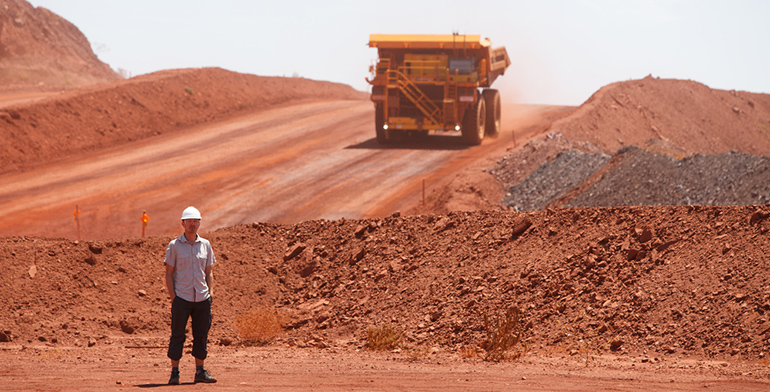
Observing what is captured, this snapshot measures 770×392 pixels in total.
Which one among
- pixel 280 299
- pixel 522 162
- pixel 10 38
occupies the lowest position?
pixel 280 299

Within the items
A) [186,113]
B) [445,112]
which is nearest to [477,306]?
[445,112]

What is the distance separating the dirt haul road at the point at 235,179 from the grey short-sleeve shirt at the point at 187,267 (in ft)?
38.5

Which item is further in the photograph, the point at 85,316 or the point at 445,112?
the point at 445,112

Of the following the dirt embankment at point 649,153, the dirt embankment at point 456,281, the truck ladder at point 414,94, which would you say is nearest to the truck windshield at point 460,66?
the truck ladder at point 414,94

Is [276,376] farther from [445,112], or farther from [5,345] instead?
[445,112]

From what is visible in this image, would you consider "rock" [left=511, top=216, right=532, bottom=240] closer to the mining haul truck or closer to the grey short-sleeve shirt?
the grey short-sleeve shirt

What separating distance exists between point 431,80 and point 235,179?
7.09 meters

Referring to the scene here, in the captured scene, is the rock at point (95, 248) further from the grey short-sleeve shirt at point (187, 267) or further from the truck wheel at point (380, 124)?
the truck wheel at point (380, 124)

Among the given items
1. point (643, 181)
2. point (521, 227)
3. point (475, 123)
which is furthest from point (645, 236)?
point (475, 123)

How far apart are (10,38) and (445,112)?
3482cm

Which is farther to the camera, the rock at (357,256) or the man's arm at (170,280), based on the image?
the rock at (357,256)

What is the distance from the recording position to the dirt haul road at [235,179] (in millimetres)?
20422

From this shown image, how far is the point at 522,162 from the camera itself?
77.8 ft

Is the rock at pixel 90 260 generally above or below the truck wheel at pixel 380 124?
below
